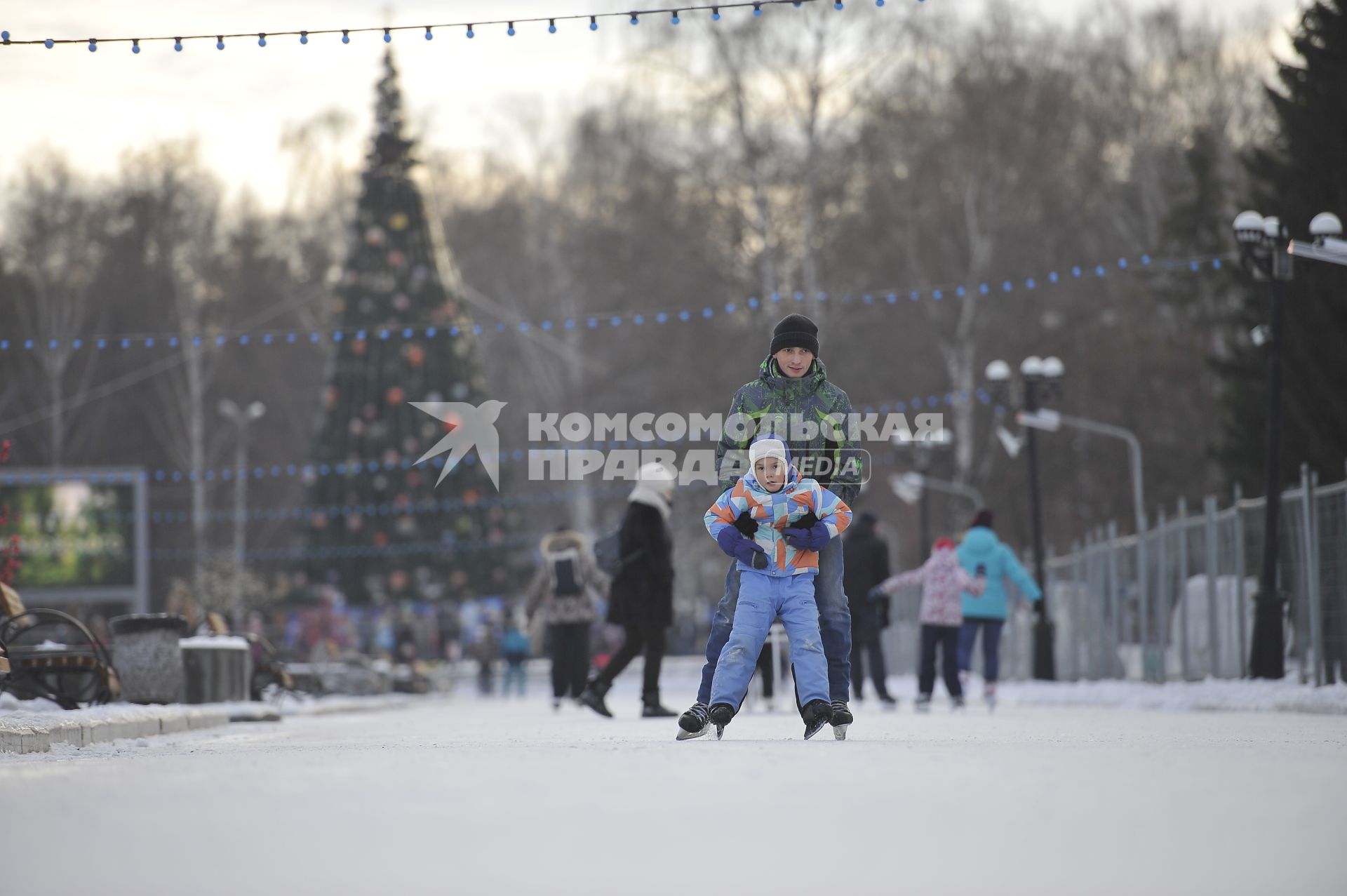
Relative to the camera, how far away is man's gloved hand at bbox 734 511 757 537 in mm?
10062

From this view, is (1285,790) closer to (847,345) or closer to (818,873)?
(818,873)

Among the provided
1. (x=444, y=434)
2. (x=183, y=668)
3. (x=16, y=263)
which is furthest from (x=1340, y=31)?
(x=16, y=263)

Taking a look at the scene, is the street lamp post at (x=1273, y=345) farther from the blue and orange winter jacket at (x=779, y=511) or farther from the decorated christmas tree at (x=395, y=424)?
the decorated christmas tree at (x=395, y=424)

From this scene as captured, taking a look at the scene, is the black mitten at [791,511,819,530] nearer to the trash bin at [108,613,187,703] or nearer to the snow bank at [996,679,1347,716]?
the snow bank at [996,679,1347,716]

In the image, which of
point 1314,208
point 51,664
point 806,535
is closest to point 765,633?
point 806,535

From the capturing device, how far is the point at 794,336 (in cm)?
1060

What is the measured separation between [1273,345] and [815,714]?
1121 cm

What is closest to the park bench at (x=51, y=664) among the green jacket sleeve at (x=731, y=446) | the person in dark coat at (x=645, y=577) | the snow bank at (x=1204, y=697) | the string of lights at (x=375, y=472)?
the person in dark coat at (x=645, y=577)

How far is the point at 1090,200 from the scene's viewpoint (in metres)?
43.9

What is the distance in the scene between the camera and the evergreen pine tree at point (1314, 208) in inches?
1062

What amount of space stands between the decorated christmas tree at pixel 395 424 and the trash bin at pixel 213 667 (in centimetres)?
2326
